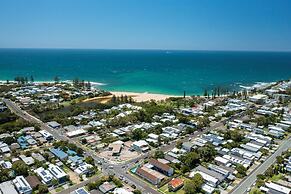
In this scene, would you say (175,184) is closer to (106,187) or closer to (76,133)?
(106,187)

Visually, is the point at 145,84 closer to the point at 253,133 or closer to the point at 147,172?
the point at 253,133

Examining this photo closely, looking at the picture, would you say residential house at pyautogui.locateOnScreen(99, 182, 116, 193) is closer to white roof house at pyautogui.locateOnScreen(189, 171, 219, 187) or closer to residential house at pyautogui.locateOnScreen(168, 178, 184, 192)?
residential house at pyautogui.locateOnScreen(168, 178, 184, 192)

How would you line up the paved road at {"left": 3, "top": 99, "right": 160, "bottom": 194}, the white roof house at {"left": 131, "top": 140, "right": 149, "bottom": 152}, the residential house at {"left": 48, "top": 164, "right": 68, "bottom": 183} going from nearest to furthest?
1. the paved road at {"left": 3, "top": 99, "right": 160, "bottom": 194}
2. the residential house at {"left": 48, "top": 164, "right": 68, "bottom": 183}
3. the white roof house at {"left": 131, "top": 140, "right": 149, "bottom": 152}

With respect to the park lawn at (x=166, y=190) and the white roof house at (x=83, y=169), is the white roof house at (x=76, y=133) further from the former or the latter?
the park lawn at (x=166, y=190)

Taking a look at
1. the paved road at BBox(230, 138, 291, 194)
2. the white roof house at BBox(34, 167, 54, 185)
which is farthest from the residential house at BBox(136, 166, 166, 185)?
the white roof house at BBox(34, 167, 54, 185)

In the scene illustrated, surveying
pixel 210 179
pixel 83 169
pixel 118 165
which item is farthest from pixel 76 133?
pixel 210 179
